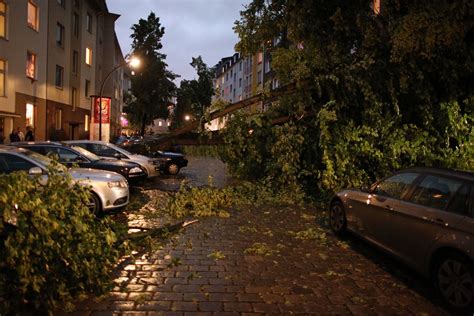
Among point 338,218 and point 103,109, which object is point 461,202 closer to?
point 338,218

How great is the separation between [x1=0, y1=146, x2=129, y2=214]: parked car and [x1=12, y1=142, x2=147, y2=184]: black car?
6.61 ft

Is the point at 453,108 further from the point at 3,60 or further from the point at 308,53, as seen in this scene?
the point at 3,60

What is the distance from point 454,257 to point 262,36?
1083 centimetres

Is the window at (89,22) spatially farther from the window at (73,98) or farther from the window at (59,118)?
the window at (59,118)

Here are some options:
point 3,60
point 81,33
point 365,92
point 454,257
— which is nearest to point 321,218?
point 365,92

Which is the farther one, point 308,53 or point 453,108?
point 308,53

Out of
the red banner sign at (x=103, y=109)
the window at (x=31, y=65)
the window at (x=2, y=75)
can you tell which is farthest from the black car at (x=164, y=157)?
the window at (x=31, y=65)

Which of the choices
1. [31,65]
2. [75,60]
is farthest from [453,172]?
[75,60]

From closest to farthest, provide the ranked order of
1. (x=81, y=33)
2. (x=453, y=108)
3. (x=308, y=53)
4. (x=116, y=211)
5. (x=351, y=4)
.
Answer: (x=116, y=211) < (x=453, y=108) < (x=351, y=4) < (x=308, y=53) < (x=81, y=33)

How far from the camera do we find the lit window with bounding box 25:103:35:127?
26372 mm

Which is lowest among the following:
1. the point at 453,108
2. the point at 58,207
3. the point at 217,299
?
the point at 217,299

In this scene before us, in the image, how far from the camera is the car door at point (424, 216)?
509 cm

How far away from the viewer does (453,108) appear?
34.6 feet

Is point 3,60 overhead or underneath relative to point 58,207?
overhead
